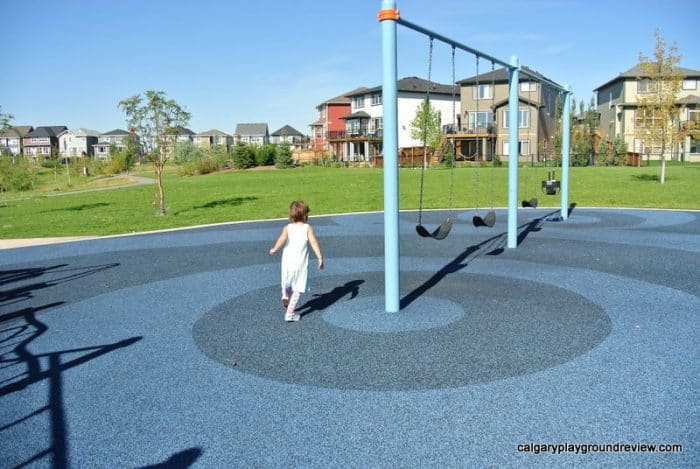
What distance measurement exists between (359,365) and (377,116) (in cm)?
6821

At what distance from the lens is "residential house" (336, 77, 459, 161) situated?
6838 cm

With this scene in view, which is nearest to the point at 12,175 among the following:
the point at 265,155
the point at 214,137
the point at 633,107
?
the point at 265,155

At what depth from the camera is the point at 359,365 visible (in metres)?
5.62

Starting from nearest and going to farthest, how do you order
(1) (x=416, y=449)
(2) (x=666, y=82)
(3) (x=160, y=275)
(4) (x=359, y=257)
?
(1) (x=416, y=449) < (3) (x=160, y=275) < (4) (x=359, y=257) < (2) (x=666, y=82)

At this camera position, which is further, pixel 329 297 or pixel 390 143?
pixel 329 297

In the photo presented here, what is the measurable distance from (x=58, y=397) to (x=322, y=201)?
19664mm

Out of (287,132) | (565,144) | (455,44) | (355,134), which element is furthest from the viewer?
(287,132)

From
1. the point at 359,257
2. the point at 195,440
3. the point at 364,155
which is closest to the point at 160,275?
the point at 359,257

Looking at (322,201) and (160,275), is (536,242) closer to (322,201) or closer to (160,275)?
(160,275)

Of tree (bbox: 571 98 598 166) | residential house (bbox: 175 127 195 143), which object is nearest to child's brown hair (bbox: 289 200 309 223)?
residential house (bbox: 175 127 195 143)

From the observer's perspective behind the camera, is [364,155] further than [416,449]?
Yes

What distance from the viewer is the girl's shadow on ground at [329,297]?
25.6 feet

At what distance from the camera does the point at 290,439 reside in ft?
13.7

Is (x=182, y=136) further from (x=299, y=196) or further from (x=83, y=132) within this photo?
(x=299, y=196)
